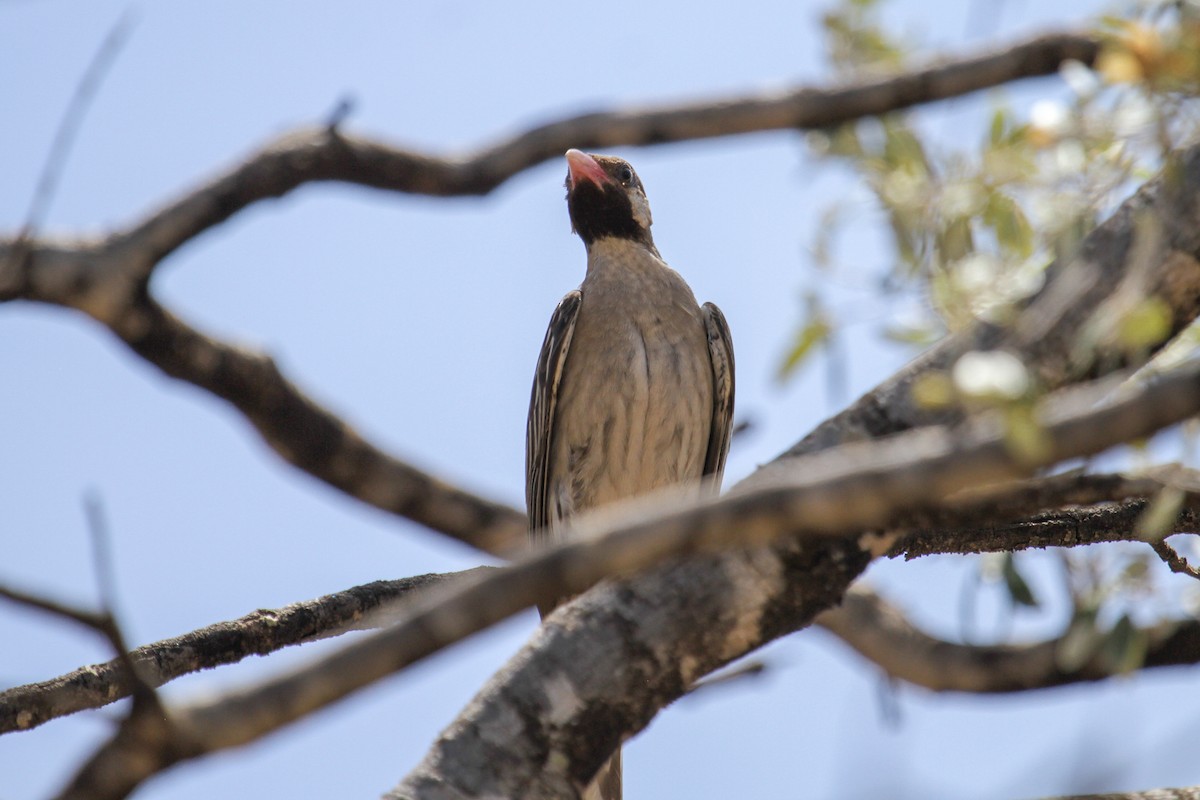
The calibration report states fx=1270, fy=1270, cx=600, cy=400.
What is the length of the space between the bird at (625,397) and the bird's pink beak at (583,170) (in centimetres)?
76

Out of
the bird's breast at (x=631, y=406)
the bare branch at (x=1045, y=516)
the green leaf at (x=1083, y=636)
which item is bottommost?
the green leaf at (x=1083, y=636)

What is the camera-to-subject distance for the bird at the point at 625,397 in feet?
19.1

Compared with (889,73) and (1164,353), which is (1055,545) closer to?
(1164,353)

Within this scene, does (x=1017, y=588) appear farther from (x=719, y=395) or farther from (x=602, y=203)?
(x=602, y=203)

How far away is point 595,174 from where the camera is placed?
6.91m

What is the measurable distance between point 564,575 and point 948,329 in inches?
49.2

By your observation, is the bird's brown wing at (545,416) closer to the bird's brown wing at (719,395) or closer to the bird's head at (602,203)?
the bird's brown wing at (719,395)

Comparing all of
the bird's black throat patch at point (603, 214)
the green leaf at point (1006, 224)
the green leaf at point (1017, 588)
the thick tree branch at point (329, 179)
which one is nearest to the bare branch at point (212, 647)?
the thick tree branch at point (329, 179)

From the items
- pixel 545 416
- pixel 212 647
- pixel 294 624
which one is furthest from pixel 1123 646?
pixel 545 416

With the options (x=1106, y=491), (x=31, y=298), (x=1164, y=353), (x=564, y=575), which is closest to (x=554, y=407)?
(x=31, y=298)

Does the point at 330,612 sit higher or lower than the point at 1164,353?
higher

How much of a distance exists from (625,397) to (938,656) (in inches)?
106

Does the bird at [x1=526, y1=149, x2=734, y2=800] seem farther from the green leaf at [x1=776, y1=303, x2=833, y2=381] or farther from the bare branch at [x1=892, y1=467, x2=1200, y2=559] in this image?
the green leaf at [x1=776, y1=303, x2=833, y2=381]

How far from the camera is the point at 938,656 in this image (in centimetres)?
717
